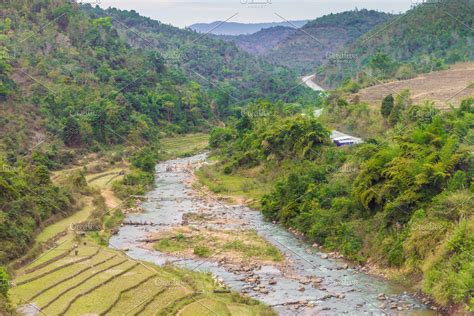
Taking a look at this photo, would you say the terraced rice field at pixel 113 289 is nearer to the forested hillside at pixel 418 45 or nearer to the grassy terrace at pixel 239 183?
the grassy terrace at pixel 239 183

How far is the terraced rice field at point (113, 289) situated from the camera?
20344mm

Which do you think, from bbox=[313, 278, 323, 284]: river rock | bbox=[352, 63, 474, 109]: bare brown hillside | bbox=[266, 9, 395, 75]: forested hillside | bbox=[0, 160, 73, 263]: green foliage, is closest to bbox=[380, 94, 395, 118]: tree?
bbox=[352, 63, 474, 109]: bare brown hillside

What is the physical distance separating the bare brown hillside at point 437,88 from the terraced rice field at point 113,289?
84.4ft

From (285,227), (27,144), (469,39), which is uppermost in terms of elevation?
(469,39)

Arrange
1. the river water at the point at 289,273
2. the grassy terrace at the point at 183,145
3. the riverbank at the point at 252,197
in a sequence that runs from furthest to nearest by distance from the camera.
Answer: the grassy terrace at the point at 183,145, the riverbank at the point at 252,197, the river water at the point at 289,273

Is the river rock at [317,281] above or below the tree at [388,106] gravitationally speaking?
below

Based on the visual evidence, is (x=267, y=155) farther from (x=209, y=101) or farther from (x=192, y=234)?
(x=209, y=101)

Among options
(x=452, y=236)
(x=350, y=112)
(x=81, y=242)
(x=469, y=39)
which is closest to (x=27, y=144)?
(x=81, y=242)

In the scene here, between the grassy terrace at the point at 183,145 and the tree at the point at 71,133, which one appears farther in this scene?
the grassy terrace at the point at 183,145

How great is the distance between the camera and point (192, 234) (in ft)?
106

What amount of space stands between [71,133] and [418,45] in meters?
48.1

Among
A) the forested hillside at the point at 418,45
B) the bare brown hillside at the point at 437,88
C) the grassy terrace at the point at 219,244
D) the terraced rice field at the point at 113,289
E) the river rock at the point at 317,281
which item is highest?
the forested hillside at the point at 418,45

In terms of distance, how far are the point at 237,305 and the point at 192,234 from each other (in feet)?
37.0

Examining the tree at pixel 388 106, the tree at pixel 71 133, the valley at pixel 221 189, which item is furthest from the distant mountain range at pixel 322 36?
the tree at pixel 388 106
